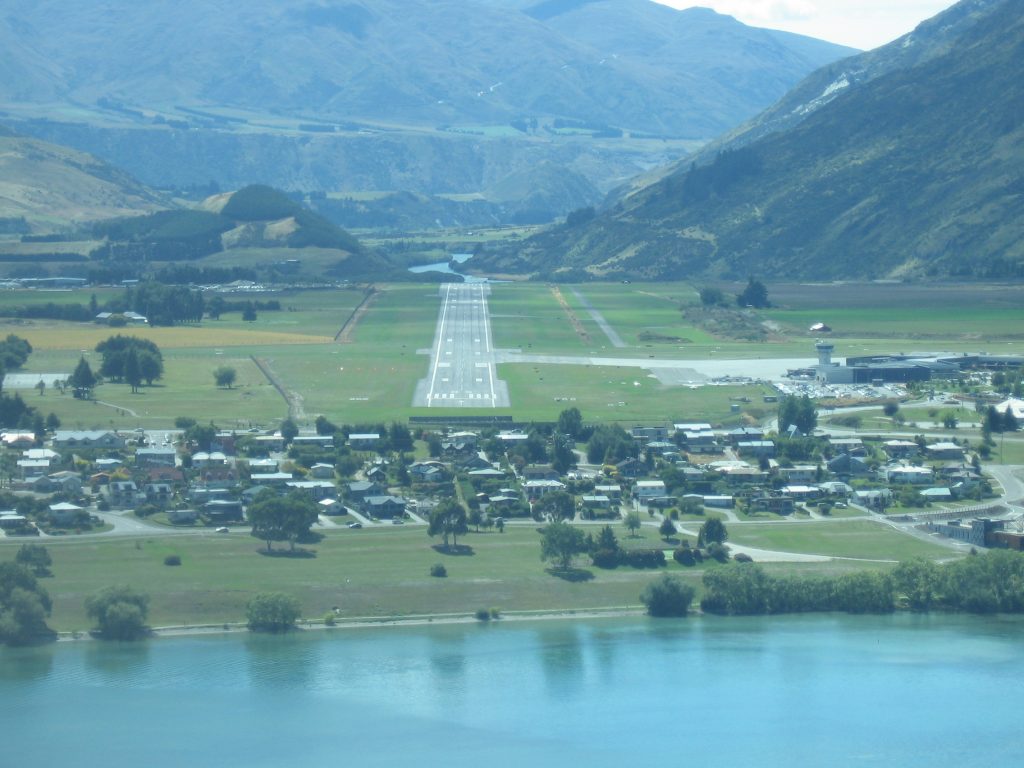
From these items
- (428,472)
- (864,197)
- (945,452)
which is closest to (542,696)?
(428,472)

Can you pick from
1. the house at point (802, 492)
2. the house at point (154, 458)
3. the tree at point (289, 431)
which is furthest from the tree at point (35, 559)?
the house at point (802, 492)

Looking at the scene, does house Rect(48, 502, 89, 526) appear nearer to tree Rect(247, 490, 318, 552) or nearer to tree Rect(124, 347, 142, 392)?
tree Rect(247, 490, 318, 552)

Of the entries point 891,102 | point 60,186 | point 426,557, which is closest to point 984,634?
point 426,557

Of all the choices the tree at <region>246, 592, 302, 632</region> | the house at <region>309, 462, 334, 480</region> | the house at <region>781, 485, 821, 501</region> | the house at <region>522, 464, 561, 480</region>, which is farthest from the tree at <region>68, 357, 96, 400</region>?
the tree at <region>246, 592, 302, 632</region>

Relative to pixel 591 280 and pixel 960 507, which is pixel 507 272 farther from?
pixel 960 507

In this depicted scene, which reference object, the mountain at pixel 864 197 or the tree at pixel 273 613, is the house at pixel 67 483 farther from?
the mountain at pixel 864 197
